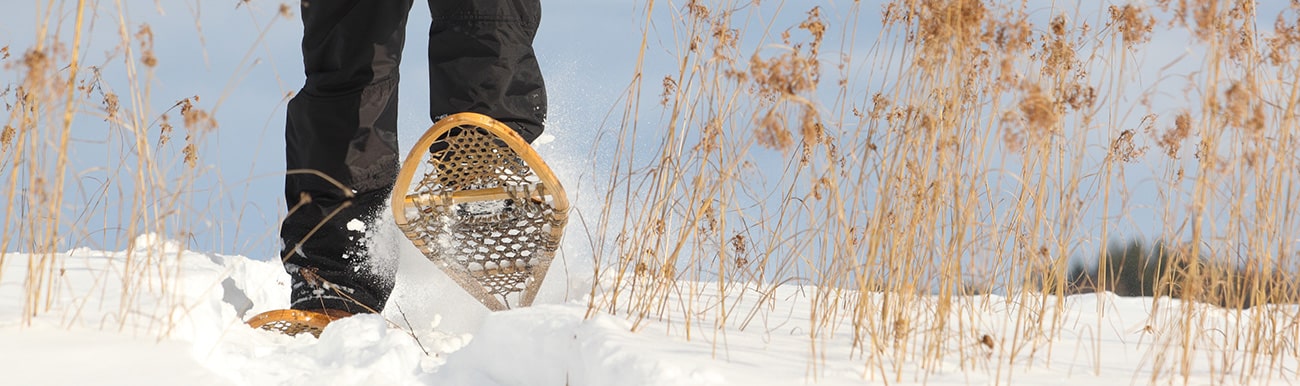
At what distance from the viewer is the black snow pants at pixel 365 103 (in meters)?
3.07

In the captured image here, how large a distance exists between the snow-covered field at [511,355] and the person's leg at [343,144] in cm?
51

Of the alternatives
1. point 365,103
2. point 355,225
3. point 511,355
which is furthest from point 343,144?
point 511,355

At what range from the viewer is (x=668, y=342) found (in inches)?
82.0

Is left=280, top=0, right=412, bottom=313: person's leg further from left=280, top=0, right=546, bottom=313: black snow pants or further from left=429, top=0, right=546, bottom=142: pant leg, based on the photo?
left=429, top=0, right=546, bottom=142: pant leg

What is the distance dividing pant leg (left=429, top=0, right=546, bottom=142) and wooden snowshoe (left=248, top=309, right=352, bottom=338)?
0.62m

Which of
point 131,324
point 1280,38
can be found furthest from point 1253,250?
point 131,324

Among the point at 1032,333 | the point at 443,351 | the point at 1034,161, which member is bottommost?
the point at 443,351

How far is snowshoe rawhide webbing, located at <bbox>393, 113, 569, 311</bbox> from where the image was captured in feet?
9.35

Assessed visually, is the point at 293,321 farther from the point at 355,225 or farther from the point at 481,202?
the point at 481,202

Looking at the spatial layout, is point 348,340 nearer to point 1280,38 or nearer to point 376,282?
point 376,282

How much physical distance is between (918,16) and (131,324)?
1.57m

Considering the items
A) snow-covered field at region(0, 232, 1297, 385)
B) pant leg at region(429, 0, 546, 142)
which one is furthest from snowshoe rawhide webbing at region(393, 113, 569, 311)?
snow-covered field at region(0, 232, 1297, 385)

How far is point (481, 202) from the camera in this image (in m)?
3.05

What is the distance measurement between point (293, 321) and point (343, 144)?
492 millimetres
